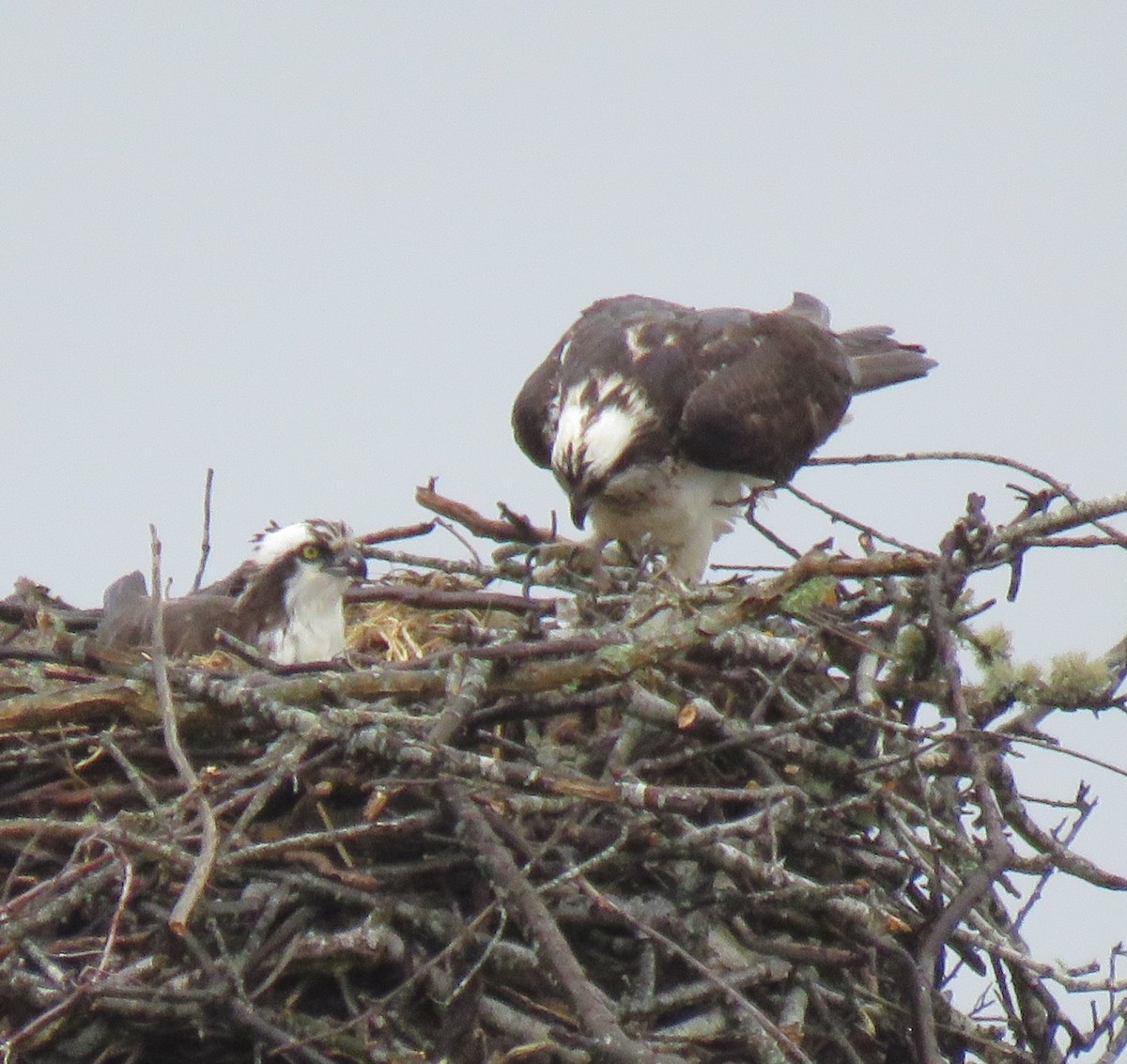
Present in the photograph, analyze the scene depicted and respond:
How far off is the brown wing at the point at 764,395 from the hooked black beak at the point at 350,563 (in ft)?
5.05

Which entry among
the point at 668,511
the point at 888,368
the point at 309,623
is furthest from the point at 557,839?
the point at 888,368

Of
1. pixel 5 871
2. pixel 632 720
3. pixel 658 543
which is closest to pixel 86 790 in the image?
pixel 5 871

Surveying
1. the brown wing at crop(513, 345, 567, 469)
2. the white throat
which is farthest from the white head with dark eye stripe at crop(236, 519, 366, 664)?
the brown wing at crop(513, 345, 567, 469)

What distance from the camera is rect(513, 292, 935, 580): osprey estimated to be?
755 cm

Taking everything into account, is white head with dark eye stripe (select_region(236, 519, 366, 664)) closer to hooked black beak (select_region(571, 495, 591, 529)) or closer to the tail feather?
hooked black beak (select_region(571, 495, 591, 529))

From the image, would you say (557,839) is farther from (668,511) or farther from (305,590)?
(668,511)

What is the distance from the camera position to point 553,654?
4961 millimetres

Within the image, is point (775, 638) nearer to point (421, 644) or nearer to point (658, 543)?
point (421, 644)

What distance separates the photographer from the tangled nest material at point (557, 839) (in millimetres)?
4609

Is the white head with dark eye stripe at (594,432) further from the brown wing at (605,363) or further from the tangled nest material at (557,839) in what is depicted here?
the tangled nest material at (557,839)

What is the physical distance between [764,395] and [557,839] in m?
3.31

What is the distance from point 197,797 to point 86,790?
82 cm

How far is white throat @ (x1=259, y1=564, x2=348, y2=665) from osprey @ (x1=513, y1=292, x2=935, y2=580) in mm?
1088


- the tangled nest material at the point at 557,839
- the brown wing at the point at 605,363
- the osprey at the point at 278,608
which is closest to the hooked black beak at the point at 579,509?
the brown wing at the point at 605,363
